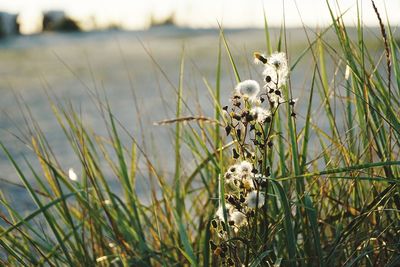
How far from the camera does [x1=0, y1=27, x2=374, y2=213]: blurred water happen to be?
126 inches

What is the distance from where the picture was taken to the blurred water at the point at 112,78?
3211 millimetres

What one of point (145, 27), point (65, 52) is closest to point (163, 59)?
point (65, 52)

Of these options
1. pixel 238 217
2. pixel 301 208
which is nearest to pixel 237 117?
pixel 238 217

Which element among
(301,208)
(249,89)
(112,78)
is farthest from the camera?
(112,78)

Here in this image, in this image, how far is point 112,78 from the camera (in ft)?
22.8

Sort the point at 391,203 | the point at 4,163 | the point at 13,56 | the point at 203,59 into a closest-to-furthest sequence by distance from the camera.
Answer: the point at 391,203 → the point at 4,163 → the point at 203,59 → the point at 13,56

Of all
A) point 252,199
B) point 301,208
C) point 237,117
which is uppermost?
point 237,117

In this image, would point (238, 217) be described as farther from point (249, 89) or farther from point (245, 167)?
point (249, 89)

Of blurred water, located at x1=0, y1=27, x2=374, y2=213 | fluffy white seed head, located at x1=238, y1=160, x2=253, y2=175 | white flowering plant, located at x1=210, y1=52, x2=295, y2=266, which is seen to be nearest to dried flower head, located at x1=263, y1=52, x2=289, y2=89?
white flowering plant, located at x1=210, y1=52, x2=295, y2=266

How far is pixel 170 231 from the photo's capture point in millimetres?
1695

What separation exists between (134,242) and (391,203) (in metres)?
0.61

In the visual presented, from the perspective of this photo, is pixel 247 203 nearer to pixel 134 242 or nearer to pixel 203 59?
pixel 134 242

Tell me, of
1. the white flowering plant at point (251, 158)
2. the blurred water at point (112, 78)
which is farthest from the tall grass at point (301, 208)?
the blurred water at point (112, 78)

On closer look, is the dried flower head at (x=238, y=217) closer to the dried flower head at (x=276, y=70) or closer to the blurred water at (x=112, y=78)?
the dried flower head at (x=276, y=70)
